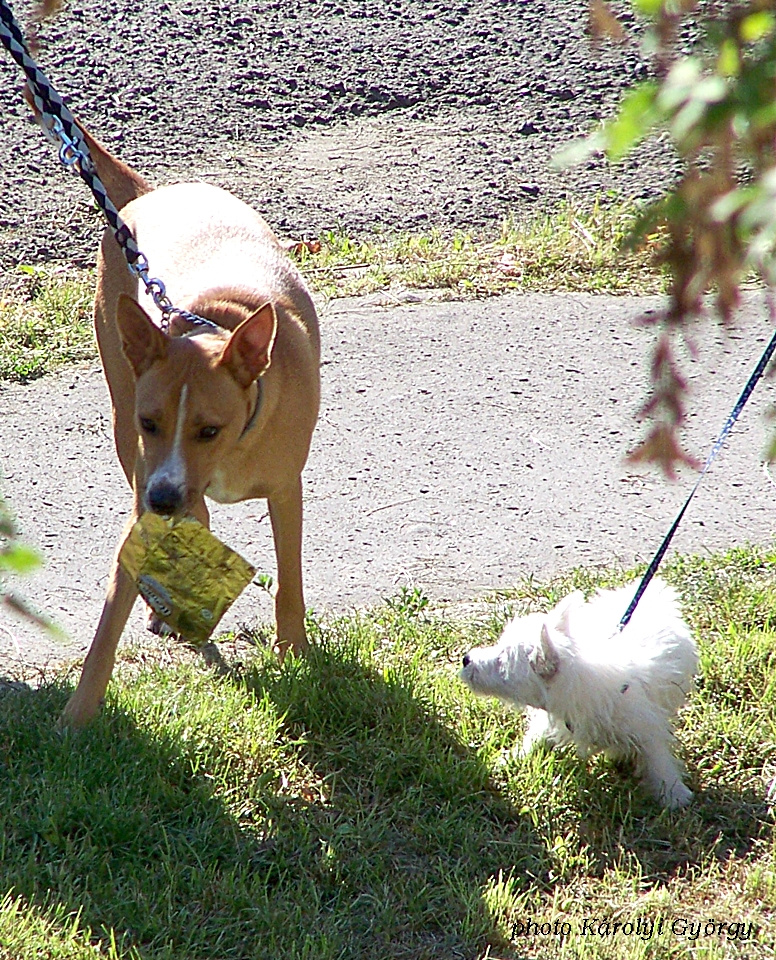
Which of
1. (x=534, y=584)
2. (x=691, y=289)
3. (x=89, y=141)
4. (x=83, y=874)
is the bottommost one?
(x=534, y=584)

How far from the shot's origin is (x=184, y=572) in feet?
11.4

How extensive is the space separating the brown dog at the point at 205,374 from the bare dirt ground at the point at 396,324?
21.7 inches


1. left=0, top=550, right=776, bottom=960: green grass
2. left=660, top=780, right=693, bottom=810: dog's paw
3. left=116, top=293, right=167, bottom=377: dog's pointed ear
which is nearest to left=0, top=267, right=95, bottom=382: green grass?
left=0, top=550, right=776, bottom=960: green grass

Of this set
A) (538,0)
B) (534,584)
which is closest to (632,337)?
(534,584)

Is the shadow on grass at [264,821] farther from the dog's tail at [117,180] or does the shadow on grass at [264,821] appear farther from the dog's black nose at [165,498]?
the dog's tail at [117,180]

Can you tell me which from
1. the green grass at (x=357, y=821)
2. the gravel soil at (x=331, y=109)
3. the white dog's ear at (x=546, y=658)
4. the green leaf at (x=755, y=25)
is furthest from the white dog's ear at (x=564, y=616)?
the gravel soil at (x=331, y=109)

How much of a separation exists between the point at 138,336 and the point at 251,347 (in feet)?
1.09

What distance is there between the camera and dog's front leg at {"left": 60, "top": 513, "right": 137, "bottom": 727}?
3.60 meters

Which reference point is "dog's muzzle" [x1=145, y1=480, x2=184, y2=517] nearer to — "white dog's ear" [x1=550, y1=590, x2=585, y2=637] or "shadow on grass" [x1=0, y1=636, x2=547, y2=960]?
"shadow on grass" [x1=0, y1=636, x2=547, y2=960]

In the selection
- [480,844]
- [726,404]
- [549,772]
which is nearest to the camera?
[480,844]

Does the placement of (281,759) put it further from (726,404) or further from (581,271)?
(581,271)

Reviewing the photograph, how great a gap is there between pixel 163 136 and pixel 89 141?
313cm

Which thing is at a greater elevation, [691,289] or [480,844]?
[691,289]

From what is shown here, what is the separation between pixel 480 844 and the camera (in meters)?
3.31
